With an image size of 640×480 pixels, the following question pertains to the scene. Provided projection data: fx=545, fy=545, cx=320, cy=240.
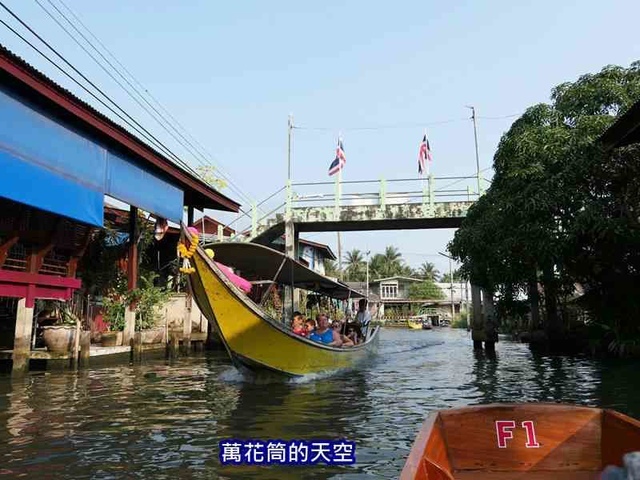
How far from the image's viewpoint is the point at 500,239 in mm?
13008

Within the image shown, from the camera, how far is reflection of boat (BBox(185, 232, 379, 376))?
9.31 metres

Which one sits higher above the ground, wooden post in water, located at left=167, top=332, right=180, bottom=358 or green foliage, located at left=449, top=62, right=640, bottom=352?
green foliage, located at left=449, top=62, right=640, bottom=352

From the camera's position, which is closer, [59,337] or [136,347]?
[59,337]

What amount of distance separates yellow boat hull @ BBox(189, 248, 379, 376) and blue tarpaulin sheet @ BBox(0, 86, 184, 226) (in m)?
3.63

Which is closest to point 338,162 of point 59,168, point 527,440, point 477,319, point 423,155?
point 423,155

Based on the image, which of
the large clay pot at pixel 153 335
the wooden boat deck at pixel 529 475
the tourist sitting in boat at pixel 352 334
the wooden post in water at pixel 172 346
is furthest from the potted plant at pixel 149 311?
the wooden boat deck at pixel 529 475

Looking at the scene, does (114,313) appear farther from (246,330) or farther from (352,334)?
(246,330)

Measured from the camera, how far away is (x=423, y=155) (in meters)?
25.1

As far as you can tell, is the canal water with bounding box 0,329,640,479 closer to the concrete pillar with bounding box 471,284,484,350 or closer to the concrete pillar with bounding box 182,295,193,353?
the concrete pillar with bounding box 182,295,193,353

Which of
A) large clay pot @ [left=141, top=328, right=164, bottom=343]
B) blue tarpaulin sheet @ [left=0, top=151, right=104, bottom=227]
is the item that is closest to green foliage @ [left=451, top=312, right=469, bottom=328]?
large clay pot @ [left=141, top=328, right=164, bottom=343]

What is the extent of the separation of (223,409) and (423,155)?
19581mm

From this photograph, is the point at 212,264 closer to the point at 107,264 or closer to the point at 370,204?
the point at 107,264

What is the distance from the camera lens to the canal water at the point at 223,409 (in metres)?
4.95

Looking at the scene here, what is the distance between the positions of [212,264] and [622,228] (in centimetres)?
837
